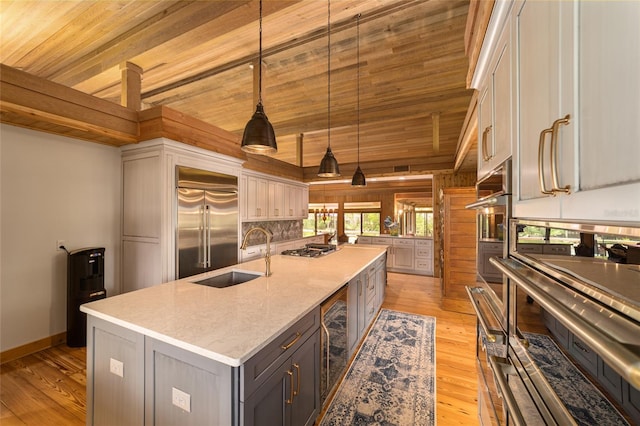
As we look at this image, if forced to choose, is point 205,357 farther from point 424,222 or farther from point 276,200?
point 424,222

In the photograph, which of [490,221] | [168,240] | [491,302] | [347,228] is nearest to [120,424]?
[168,240]

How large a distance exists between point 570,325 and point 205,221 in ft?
11.3

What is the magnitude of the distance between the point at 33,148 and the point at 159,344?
3.07 metres

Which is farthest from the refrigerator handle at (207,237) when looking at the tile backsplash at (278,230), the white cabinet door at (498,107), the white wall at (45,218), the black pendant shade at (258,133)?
the white cabinet door at (498,107)

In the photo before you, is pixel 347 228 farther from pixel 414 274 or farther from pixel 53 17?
pixel 53 17

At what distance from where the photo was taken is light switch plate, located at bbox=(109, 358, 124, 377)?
1.39 meters

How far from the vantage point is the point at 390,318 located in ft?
12.1

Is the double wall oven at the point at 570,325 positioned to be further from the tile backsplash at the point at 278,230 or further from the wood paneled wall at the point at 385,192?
the wood paneled wall at the point at 385,192

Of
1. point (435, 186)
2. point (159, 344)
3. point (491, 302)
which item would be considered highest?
point (435, 186)

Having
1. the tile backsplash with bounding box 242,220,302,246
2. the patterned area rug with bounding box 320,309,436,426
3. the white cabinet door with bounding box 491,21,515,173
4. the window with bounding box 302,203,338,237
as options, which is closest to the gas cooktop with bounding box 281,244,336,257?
the patterned area rug with bounding box 320,309,436,426

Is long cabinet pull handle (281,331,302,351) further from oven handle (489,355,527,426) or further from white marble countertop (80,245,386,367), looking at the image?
oven handle (489,355,527,426)

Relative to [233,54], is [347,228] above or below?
below

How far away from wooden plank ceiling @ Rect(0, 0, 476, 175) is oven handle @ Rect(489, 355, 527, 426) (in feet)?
8.50

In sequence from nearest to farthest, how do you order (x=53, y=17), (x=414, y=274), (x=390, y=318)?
(x=53, y=17) < (x=390, y=318) < (x=414, y=274)
